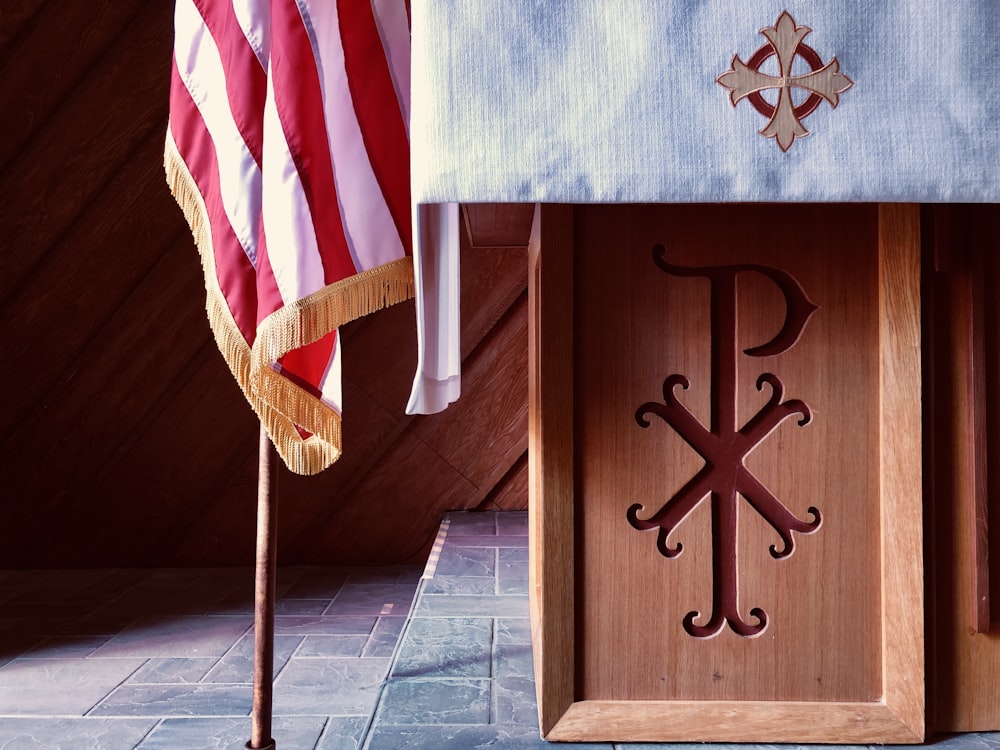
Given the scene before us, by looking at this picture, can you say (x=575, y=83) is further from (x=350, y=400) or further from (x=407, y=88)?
(x=350, y=400)

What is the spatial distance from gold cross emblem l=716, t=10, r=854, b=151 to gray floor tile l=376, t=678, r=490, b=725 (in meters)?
0.81

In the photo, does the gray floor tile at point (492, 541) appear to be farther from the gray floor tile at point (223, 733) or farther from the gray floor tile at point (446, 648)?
the gray floor tile at point (223, 733)

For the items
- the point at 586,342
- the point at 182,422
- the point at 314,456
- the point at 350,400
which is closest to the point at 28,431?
the point at 182,422

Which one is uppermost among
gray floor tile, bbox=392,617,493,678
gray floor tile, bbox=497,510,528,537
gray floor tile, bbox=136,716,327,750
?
gray floor tile, bbox=392,617,493,678

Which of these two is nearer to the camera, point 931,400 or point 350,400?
point 931,400

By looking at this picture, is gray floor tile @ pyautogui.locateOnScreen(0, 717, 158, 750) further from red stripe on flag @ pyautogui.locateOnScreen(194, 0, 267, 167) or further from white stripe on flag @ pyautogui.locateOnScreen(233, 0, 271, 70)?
white stripe on flag @ pyautogui.locateOnScreen(233, 0, 271, 70)

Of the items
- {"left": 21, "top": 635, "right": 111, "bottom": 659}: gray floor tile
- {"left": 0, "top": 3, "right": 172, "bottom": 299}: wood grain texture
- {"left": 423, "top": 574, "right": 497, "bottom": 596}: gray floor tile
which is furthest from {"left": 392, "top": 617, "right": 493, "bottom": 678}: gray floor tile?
{"left": 0, "top": 3, "right": 172, "bottom": 299}: wood grain texture

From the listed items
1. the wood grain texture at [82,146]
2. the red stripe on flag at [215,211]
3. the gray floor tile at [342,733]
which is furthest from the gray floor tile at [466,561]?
the wood grain texture at [82,146]

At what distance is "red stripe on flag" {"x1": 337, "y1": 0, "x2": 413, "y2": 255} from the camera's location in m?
1.21

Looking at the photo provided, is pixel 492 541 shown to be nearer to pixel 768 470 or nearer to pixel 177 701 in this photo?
pixel 177 701

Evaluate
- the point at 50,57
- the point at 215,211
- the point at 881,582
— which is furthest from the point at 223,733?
the point at 50,57

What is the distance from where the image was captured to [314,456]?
130 centimetres

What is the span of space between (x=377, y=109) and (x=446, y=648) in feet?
2.97

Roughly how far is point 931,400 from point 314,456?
89 centimetres
